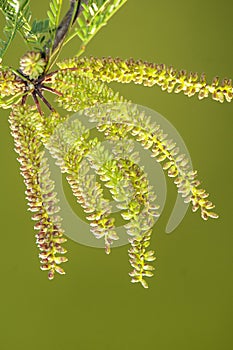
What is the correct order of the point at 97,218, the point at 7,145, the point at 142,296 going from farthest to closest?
the point at 142,296 → the point at 7,145 → the point at 97,218

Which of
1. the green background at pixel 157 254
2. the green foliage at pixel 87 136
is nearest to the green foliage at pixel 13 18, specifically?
the green foliage at pixel 87 136

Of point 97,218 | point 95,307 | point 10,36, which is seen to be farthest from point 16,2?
point 95,307

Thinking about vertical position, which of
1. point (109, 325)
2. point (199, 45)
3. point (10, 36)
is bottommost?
point (10, 36)

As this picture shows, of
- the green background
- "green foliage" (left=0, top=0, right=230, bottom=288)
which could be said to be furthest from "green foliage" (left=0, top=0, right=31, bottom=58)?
the green background

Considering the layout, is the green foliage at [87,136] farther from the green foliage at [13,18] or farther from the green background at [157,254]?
the green background at [157,254]

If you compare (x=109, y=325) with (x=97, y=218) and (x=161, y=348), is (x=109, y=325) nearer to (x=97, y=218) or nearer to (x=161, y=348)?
(x=161, y=348)

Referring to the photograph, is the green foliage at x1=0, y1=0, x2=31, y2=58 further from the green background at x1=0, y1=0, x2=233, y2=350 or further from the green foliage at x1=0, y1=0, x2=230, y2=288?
the green background at x1=0, y1=0, x2=233, y2=350
